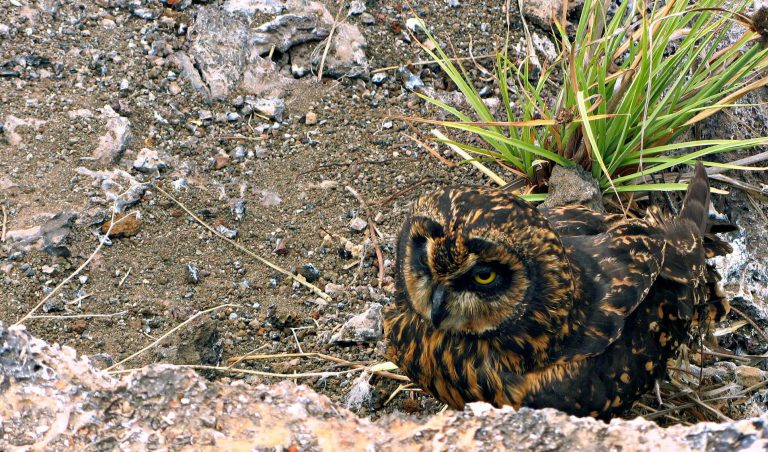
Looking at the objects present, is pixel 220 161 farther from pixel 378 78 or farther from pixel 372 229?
pixel 378 78

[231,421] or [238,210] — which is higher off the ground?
[231,421]

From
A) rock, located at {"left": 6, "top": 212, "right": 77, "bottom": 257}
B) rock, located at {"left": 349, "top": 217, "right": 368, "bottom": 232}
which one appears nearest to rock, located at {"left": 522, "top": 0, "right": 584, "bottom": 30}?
rock, located at {"left": 349, "top": 217, "right": 368, "bottom": 232}

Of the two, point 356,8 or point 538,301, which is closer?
point 538,301

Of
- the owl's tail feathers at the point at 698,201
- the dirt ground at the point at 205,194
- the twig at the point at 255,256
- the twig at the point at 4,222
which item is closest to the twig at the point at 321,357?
the dirt ground at the point at 205,194

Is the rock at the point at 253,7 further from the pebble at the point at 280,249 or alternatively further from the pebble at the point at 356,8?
the pebble at the point at 280,249

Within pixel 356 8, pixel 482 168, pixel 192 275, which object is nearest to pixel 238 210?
pixel 192 275

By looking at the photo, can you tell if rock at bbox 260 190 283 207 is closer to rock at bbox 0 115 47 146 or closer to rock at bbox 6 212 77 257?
rock at bbox 6 212 77 257

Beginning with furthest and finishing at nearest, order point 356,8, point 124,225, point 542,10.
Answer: point 542,10 → point 356,8 → point 124,225
